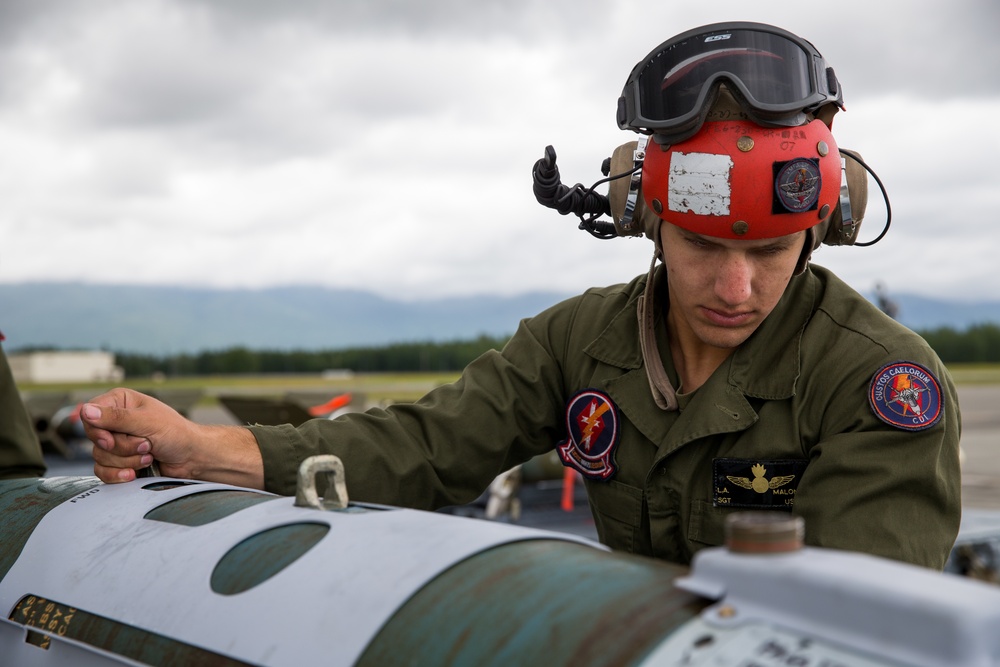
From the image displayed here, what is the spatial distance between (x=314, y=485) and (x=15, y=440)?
1.65 m

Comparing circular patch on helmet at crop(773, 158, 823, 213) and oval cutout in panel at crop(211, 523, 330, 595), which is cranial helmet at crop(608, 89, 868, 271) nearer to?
circular patch on helmet at crop(773, 158, 823, 213)

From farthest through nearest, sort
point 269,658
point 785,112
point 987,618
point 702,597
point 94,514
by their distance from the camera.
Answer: point 785,112 → point 94,514 → point 269,658 → point 702,597 → point 987,618

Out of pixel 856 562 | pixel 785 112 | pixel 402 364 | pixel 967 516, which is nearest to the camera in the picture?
pixel 856 562

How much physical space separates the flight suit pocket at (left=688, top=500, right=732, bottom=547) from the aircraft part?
0.74 m

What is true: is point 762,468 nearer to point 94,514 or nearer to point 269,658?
point 269,658

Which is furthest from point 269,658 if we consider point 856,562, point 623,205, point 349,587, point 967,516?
point 967,516

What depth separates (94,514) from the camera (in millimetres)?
1694

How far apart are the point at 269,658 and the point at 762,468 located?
3.68 ft

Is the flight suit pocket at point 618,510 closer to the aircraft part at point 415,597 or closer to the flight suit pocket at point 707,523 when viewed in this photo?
the flight suit pocket at point 707,523

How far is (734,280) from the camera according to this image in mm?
1855

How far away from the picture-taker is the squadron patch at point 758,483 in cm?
193

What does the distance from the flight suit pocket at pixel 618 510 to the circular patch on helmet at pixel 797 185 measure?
27.2 inches

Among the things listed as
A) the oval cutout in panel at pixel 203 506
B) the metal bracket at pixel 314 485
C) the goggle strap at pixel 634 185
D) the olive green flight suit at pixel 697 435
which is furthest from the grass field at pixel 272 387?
the metal bracket at pixel 314 485

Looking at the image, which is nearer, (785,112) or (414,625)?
(414,625)
